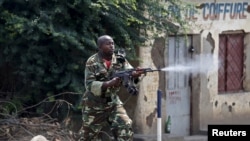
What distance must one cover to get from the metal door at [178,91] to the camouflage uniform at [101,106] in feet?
17.7

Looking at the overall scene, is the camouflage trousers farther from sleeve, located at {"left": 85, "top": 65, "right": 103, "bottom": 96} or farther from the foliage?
the foliage

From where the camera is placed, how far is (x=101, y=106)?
932cm

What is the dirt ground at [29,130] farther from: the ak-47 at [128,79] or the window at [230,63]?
the window at [230,63]

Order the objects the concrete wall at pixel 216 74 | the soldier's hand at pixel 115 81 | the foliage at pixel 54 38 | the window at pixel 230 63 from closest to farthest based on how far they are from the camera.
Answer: the soldier's hand at pixel 115 81, the foliage at pixel 54 38, the concrete wall at pixel 216 74, the window at pixel 230 63

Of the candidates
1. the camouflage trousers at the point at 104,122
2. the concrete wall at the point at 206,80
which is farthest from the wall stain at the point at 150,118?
the camouflage trousers at the point at 104,122

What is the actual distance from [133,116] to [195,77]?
6.44ft

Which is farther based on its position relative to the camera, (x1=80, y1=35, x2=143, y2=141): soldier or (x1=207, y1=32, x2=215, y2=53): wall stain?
(x1=207, y1=32, x2=215, y2=53): wall stain

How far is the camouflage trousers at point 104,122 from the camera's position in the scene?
9273 mm

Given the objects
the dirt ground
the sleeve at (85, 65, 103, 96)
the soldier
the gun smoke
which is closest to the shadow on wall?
the gun smoke

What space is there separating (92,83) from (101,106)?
1.20 ft

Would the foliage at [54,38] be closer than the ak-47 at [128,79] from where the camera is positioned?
No

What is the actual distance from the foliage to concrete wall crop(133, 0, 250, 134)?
1.64 metres

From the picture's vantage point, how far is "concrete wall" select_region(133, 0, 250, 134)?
14.1m

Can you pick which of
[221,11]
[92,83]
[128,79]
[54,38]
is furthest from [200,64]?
[128,79]
